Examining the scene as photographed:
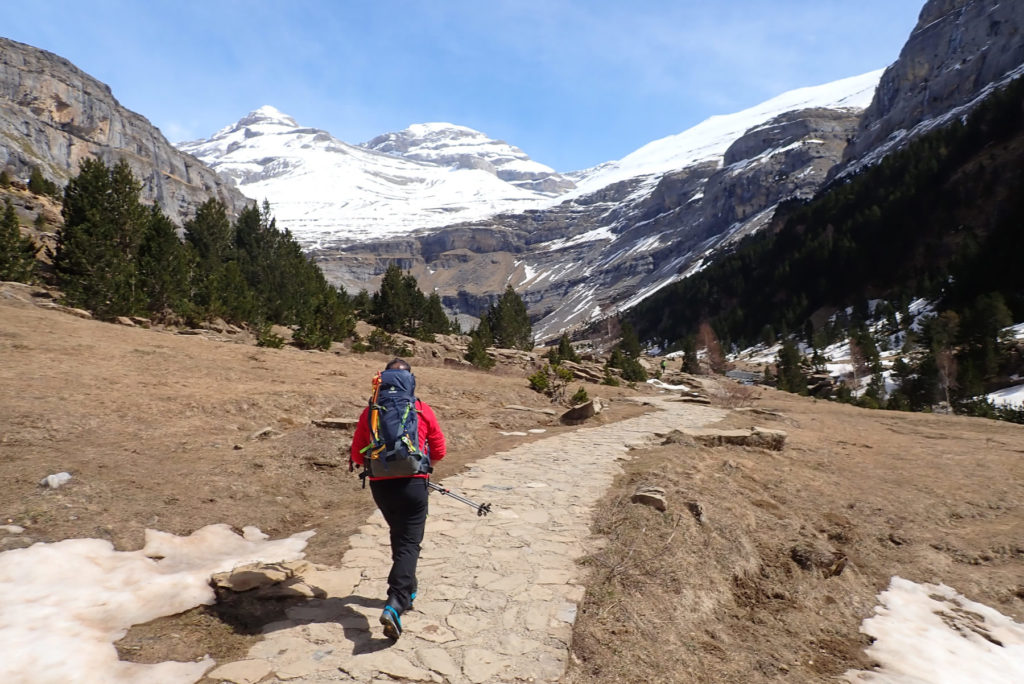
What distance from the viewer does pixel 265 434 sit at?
11.6 metres

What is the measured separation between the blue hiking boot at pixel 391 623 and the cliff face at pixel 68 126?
146m

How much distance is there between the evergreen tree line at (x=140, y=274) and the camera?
81.4 feet

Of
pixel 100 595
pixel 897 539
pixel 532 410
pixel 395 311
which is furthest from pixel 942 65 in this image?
pixel 100 595

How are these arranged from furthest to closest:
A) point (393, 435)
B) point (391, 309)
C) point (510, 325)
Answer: point (510, 325) → point (391, 309) → point (393, 435)

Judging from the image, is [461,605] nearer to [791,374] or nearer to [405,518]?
[405,518]

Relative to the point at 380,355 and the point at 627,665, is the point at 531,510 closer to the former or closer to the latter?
the point at 627,665

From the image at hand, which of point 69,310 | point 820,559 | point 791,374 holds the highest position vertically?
point 69,310

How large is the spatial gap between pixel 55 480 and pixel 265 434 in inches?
163

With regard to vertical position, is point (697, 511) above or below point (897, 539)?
above

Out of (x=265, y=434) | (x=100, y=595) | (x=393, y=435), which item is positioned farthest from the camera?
(x=265, y=434)

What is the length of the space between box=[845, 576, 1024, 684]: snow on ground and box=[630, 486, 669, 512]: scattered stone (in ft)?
8.69

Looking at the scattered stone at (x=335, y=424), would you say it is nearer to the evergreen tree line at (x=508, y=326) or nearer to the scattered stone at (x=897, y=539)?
the scattered stone at (x=897, y=539)

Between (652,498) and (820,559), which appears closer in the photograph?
(820,559)

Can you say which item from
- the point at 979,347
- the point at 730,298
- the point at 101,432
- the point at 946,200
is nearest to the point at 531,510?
the point at 101,432
